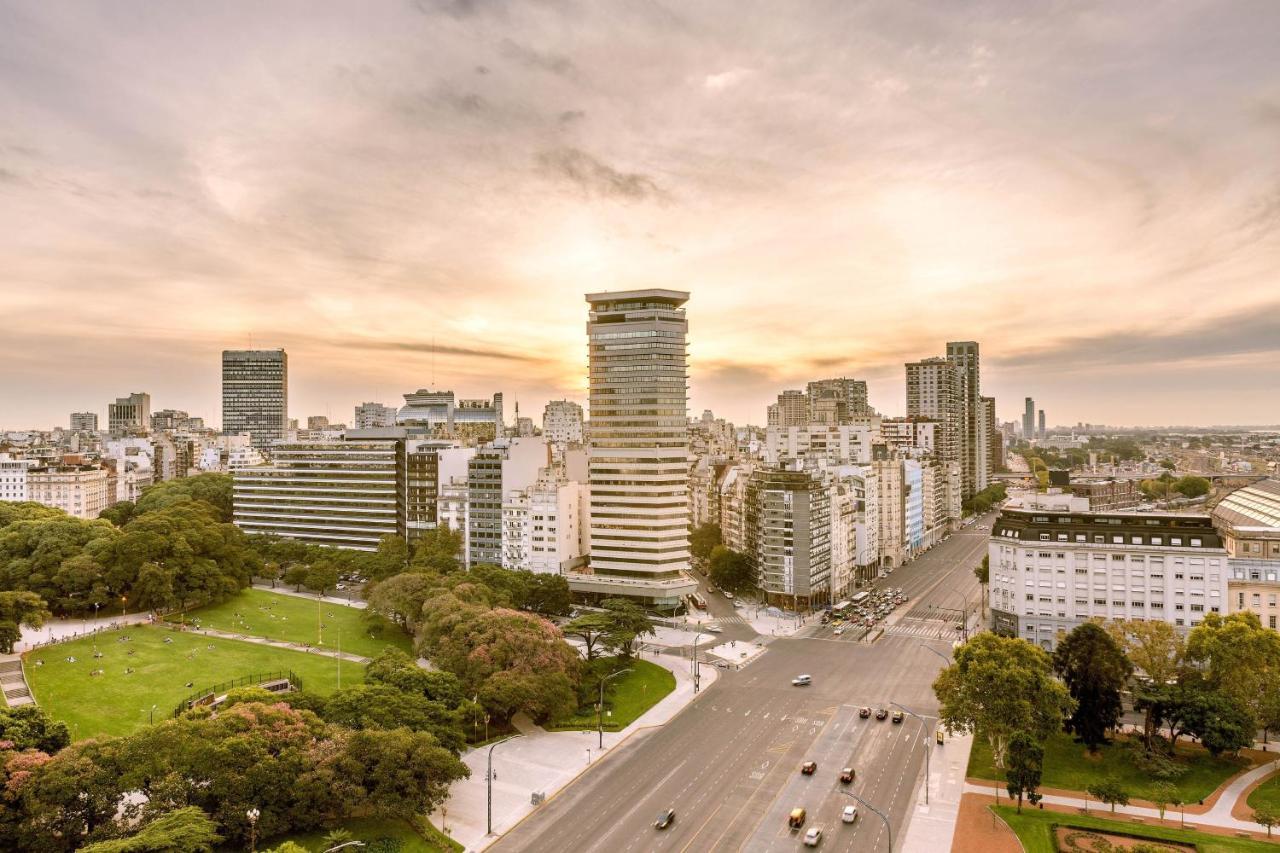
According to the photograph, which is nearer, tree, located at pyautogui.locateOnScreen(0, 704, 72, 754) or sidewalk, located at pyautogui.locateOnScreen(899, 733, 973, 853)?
tree, located at pyautogui.locateOnScreen(0, 704, 72, 754)

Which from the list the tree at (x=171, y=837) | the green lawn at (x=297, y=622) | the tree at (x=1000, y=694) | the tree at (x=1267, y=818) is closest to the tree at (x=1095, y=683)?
the tree at (x=1000, y=694)

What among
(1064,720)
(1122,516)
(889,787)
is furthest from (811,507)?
(889,787)

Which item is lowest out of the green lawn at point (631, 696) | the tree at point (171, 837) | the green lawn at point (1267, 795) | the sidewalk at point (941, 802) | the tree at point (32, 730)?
the sidewalk at point (941, 802)

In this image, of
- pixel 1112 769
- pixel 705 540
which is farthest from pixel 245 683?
pixel 705 540

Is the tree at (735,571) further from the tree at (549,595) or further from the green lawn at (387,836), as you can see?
the green lawn at (387,836)

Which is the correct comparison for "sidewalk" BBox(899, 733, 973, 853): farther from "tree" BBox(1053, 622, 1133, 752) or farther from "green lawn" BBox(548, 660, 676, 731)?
"green lawn" BBox(548, 660, 676, 731)

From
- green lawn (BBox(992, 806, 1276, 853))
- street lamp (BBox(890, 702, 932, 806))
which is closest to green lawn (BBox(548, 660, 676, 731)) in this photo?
street lamp (BBox(890, 702, 932, 806))

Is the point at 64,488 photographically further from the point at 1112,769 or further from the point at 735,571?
the point at 1112,769
